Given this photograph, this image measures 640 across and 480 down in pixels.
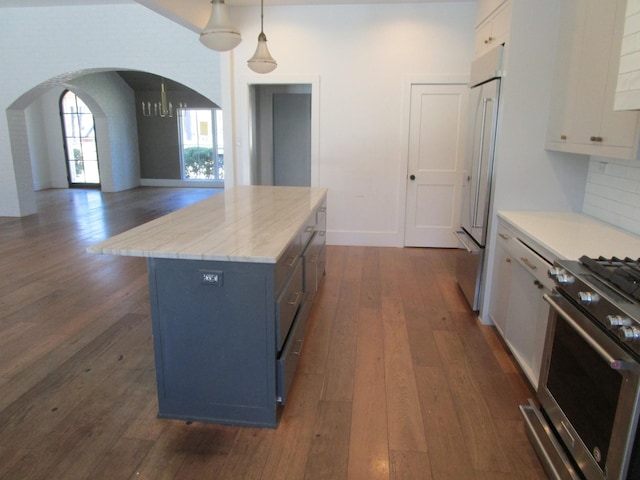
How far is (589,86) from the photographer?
2449 millimetres

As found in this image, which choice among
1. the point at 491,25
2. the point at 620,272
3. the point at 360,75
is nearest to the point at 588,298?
the point at 620,272

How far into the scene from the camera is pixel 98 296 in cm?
391

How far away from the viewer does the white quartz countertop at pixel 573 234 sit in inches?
85.4

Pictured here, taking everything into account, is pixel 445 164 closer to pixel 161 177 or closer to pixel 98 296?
pixel 98 296

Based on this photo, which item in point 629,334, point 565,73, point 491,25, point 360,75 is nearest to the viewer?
point 629,334

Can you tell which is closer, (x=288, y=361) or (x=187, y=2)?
(x=288, y=361)

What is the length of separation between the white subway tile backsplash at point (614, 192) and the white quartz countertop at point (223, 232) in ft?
6.33

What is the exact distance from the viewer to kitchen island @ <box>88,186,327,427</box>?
2041mm

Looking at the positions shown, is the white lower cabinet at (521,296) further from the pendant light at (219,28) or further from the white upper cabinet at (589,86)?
the pendant light at (219,28)

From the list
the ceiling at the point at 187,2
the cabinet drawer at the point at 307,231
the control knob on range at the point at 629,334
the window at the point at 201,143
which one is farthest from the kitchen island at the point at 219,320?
the window at the point at 201,143

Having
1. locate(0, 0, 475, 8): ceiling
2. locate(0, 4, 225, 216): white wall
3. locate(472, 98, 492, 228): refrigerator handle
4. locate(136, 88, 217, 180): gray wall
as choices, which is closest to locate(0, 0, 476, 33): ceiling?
locate(0, 0, 475, 8): ceiling

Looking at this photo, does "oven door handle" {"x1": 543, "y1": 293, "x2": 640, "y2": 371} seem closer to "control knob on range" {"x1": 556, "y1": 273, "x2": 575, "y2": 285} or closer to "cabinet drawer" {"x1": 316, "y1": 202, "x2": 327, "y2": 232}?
"control knob on range" {"x1": 556, "y1": 273, "x2": 575, "y2": 285}

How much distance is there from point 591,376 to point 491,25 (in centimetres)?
277

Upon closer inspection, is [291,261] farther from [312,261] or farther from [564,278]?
[564,278]
